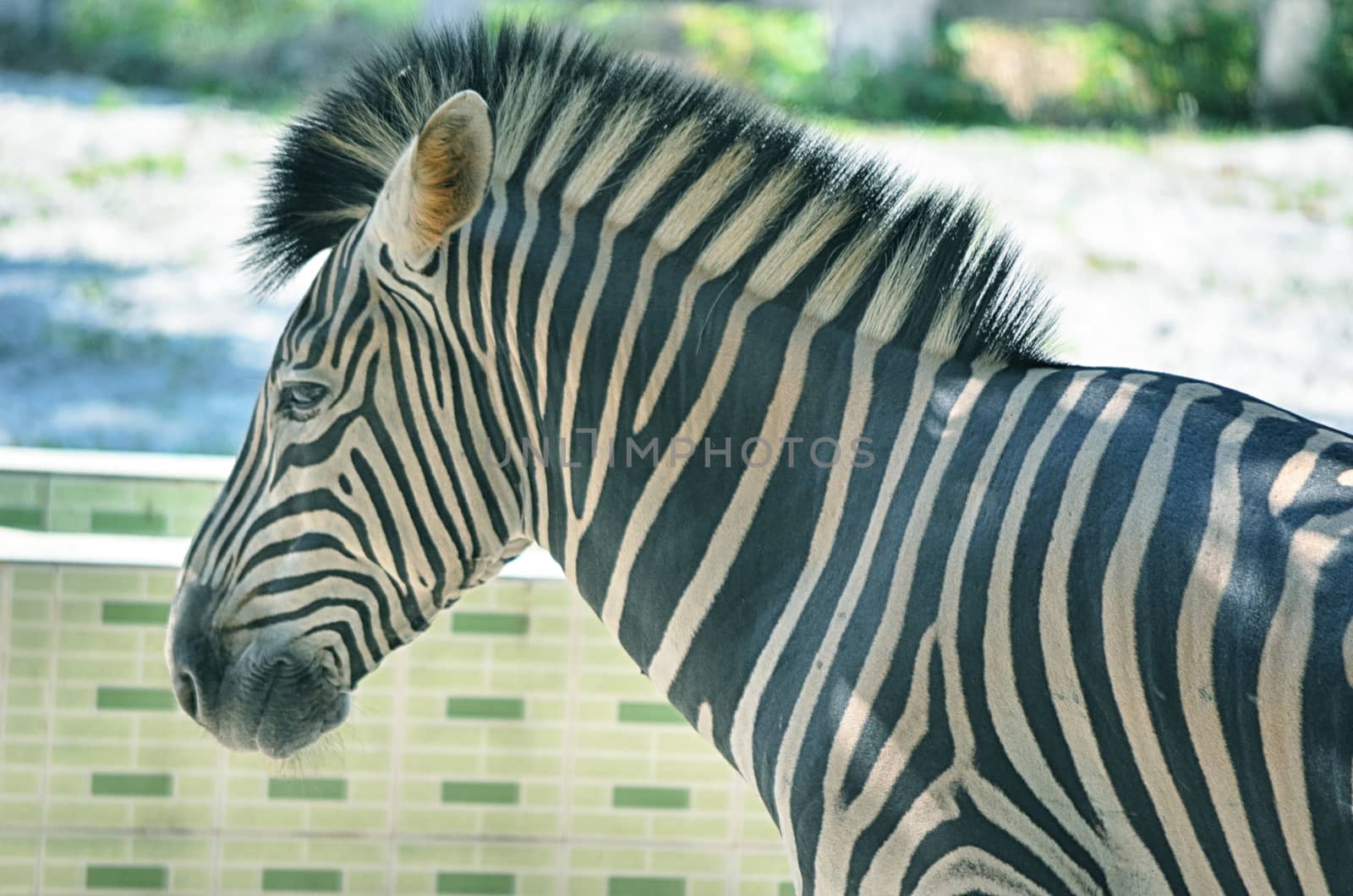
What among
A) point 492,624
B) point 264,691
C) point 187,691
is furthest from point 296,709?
point 492,624

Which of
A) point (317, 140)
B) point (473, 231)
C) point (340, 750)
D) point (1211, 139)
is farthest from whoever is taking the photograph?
point (1211, 139)

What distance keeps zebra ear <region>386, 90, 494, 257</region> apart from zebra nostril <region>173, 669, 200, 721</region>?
2.12ft

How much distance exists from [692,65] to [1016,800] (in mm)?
3602

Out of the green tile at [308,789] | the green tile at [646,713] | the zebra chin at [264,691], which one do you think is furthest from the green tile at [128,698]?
the zebra chin at [264,691]

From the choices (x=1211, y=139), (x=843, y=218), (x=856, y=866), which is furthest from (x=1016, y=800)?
(x=1211, y=139)

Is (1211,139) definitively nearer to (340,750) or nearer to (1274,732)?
(340,750)

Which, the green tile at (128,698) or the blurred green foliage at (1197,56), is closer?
the green tile at (128,698)

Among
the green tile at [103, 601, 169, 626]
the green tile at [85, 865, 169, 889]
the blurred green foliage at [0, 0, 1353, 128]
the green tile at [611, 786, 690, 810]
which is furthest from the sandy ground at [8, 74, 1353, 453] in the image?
the green tile at [611, 786, 690, 810]

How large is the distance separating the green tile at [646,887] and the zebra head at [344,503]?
4.18 ft

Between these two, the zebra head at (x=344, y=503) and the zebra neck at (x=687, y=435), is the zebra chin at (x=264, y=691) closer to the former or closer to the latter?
the zebra head at (x=344, y=503)

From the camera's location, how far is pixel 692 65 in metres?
4.41

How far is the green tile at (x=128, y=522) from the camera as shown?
111 inches

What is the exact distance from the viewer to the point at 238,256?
13.4 feet

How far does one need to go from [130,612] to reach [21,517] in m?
0.40
